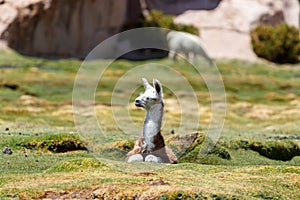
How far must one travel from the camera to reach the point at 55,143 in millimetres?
21172

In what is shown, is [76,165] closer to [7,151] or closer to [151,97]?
[151,97]

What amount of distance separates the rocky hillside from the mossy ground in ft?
8.49

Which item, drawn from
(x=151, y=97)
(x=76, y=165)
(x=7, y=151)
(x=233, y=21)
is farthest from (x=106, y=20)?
(x=76, y=165)

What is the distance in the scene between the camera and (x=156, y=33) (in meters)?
49.2

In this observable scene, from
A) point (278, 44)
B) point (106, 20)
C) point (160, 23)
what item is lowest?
point (278, 44)

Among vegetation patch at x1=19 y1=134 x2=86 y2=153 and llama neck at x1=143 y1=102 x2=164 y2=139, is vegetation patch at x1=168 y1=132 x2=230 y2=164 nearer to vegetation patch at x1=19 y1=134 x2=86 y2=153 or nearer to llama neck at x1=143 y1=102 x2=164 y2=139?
llama neck at x1=143 y1=102 x2=164 y2=139

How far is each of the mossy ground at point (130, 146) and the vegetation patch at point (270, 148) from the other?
0.11 feet

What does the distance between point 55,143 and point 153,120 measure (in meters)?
3.81

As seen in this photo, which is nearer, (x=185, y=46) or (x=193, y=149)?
(x=193, y=149)

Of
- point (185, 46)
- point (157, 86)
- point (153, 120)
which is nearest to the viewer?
point (157, 86)

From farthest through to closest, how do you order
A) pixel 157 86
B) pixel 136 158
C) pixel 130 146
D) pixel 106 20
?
pixel 106 20
pixel 130 146
pixel 157 86
pixel 136 158

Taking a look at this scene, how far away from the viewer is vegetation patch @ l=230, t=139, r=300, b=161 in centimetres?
2233

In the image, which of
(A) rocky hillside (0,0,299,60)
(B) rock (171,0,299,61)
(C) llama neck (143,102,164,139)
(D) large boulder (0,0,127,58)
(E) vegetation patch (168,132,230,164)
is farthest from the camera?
(B) rock (171,0,299,61)

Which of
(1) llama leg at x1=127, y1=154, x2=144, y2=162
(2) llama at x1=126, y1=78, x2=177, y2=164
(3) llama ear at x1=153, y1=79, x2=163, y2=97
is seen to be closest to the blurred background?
(1) llama leg at x1=127, y1=154, x2=144, y2=162
